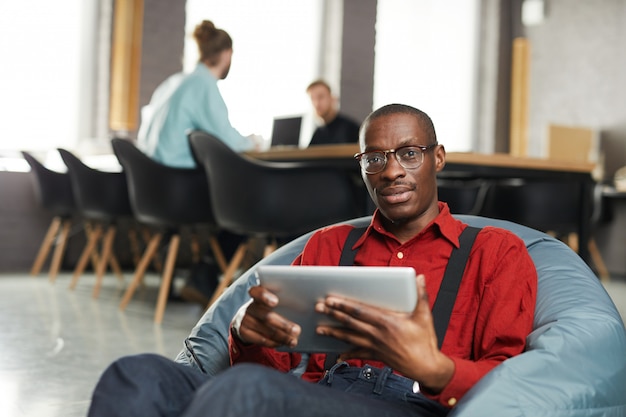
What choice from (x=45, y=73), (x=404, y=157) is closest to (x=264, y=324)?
(x=404, y=157)

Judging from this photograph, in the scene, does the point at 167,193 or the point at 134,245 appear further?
the point at 134,245

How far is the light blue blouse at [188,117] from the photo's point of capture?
4.03m

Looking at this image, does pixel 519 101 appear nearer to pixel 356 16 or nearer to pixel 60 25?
pixel 356 16

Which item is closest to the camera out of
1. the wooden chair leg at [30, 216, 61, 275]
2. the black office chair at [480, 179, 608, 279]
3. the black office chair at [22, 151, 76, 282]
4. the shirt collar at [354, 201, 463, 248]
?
the shirt collar at [354, 201, 463, 248]

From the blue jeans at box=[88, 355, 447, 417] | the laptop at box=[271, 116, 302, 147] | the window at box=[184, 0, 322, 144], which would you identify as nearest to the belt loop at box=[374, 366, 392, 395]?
the blue jeans at box=[88, 355, 447, 417]

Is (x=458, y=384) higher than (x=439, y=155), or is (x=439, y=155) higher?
(x=439, y=155)

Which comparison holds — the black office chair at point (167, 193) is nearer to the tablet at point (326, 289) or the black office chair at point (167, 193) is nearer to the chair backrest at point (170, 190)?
the chair backrest at point (170, 190)

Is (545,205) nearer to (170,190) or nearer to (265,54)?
(170,190)

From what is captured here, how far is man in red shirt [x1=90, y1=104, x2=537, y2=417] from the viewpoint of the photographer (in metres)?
1.05

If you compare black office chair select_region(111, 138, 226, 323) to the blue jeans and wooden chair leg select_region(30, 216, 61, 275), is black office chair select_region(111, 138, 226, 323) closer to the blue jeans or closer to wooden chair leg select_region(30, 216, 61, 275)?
wooden chair leg select_region(30, 216, 61, 275)

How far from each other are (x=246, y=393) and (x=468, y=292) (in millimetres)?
508

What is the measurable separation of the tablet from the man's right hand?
12 millimetres

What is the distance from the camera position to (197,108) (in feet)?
13.4

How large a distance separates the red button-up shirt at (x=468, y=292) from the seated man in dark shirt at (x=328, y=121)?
14.2ft
